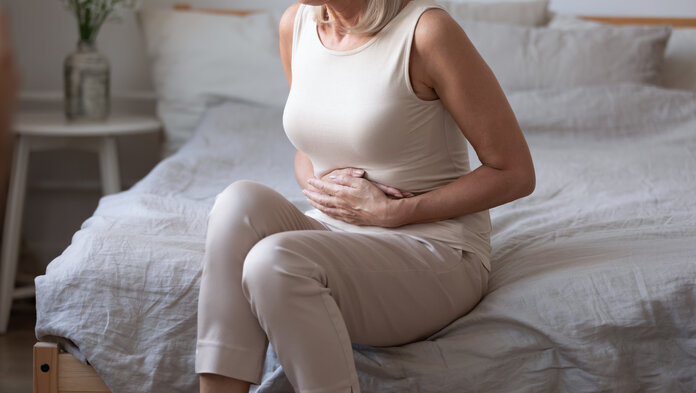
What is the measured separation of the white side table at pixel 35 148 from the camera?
2.15 meters

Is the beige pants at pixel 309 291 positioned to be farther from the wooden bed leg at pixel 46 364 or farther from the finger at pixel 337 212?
the wooden bed leg at pixel 46 364

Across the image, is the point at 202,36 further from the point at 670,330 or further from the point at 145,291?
the point at 670,330

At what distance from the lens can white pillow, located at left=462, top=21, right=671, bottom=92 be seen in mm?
2154

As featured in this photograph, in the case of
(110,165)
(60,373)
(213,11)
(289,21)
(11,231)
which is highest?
(289,21)

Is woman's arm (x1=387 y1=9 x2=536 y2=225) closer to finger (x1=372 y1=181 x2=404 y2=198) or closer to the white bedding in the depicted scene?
finger (x1=372 y1=181 x2=404 y2=198)

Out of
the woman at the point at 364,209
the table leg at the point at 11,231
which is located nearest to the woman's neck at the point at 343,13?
the woman at the point at 364,209

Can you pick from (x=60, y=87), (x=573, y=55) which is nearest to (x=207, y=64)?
(x=60, y=87)

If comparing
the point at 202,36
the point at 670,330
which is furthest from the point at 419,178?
the point at 202,36

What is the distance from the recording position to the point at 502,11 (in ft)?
7.95

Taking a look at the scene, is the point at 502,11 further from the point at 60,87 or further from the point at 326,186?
the point at 60,87

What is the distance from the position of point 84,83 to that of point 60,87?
444 mm

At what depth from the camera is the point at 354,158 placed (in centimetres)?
125

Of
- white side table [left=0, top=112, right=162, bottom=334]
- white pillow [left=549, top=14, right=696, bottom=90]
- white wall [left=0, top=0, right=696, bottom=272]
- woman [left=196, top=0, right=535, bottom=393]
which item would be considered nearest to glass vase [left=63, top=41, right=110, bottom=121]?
white side table [left=0, top=112, right=162, bottom=334]

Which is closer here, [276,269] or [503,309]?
[276,269]
